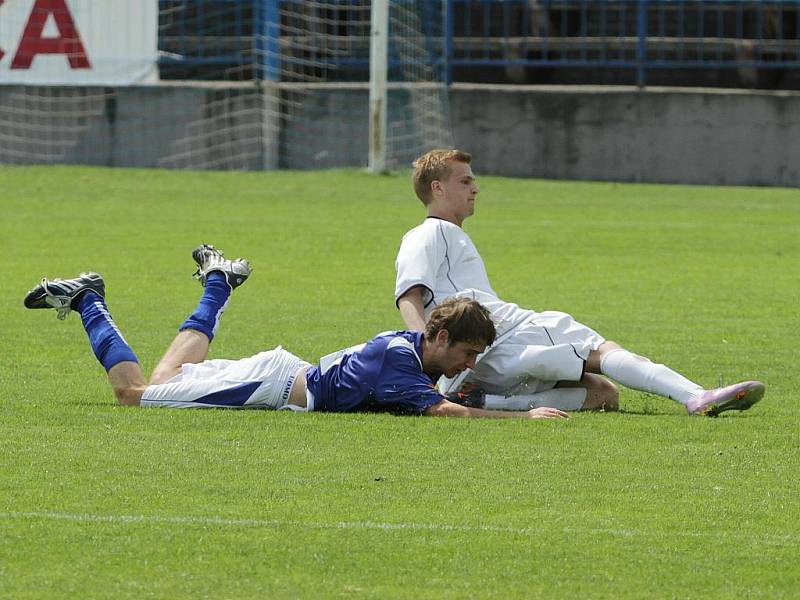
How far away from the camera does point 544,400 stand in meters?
8.02

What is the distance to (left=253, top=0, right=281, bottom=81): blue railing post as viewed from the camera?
75.9 ft

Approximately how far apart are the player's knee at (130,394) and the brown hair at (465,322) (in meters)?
1.39

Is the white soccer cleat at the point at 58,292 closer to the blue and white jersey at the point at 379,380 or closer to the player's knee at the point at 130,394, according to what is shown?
the player's knee at the point at 130,394

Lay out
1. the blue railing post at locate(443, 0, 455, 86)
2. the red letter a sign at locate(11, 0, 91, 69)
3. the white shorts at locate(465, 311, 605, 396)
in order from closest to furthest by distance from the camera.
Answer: the white shorts at locate(465, 311, 605, 396) → the red letter a sign at locate(11, 0, 91, 69) → the blue railing post at locate(443, 0, 455, 86)

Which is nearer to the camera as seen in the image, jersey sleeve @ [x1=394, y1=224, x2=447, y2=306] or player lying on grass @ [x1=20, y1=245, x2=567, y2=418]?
player lying on grass @ [x1=20, y1=245, x2=567, y2=418]

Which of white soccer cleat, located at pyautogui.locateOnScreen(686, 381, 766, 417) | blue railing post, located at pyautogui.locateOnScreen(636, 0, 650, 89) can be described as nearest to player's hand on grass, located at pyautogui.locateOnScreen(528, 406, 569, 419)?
white soccer cleat, located at pyautogui.locateOnScreen(686, 381, 766, 417)

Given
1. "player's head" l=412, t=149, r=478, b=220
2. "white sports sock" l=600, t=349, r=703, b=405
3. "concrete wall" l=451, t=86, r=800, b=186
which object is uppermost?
"concrete wall" l=451, t=86, r=800, b=186

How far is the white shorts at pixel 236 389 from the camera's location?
7766mm

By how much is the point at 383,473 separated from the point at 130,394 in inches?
76.5

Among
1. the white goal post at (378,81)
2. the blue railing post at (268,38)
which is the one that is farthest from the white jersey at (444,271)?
the blue railing post at (268,38)

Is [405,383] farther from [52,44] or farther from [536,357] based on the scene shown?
[52,44]

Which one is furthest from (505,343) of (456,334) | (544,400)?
(456,334)

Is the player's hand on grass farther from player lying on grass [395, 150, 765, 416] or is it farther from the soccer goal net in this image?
the soccer goal net

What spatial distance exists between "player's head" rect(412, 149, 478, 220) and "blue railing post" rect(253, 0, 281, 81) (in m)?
15.1
